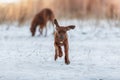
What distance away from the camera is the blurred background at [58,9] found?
20078 millimetres

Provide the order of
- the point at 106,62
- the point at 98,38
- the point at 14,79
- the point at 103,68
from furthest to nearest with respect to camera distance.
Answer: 1. the point at 98,38
2. the point at 106,62
3. the point at 103,68
4. the point at 14,79

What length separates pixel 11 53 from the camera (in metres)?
9.95

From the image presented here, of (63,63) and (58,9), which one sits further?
(58,9)

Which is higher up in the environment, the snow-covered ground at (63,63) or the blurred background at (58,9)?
the blurred background at (58,9)

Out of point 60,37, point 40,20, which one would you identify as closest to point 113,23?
point 40,20

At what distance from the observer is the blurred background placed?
790 inches

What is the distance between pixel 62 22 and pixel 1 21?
2.68 meters

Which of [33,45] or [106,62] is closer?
[106,62]

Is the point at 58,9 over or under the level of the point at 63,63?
over

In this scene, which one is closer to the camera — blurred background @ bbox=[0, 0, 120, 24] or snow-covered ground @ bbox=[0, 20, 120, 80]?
snow-covered ground @ bbox=[0, 20, 120, 80]

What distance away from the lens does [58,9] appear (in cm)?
2203

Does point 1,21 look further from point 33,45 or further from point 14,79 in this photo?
point 14,79

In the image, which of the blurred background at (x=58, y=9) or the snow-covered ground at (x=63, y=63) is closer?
the snow-covered ground at (x=63, y=63)

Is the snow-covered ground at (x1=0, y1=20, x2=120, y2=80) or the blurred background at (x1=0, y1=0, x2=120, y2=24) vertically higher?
the blurred background at (x1=0, y1=0, x2=120, y2=24)
